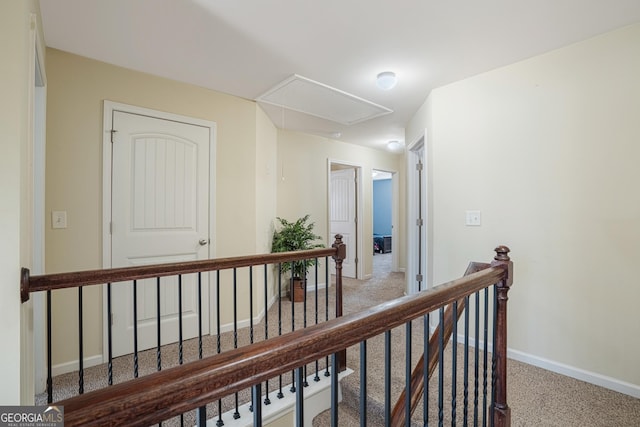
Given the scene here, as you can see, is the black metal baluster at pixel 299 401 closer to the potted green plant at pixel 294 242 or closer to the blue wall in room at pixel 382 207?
the potted green plant at pixel 294 242

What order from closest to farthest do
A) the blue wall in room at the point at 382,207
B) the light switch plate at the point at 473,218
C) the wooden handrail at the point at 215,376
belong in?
the wooden handrail at the point at 215,376 < the light switch plate at the point at 473,218 < the blue wall in room at the point at 382,207

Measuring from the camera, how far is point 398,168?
5.90 m

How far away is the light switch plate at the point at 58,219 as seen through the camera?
2.19 m

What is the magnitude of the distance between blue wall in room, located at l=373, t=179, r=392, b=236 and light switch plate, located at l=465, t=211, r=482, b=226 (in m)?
6.53

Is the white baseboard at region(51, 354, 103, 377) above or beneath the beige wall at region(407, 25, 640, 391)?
beneath

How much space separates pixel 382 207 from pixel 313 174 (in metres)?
5.23

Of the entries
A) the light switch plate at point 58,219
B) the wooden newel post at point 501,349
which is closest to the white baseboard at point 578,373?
the wooden newel post at point 501,349

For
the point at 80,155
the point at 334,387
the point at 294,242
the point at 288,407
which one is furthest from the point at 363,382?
the point at 294,242

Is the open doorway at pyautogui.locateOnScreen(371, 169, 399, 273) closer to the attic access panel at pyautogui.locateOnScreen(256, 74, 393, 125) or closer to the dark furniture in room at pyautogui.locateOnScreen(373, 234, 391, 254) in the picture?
the dark furniture in room at pyautogui.locateOnScreen(373, 234, 391, 254)

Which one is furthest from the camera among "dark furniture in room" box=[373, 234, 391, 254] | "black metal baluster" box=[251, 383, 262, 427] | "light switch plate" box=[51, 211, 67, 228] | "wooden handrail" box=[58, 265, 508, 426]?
"dark furniture in room" box=[373, 234, 391, 254]

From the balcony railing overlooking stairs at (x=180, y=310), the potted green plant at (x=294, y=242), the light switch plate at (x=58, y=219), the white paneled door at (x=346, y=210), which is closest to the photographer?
the balcony railing overlooking stairs at (x=180, y=310)

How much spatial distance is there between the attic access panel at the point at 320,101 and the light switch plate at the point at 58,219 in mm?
1901

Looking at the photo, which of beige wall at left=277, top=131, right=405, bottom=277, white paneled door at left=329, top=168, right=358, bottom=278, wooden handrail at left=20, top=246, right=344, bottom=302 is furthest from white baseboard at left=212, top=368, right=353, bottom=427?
white paneled door at left=329, top=168, right=358, bottom=278

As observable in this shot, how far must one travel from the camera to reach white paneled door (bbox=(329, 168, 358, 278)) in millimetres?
5246
